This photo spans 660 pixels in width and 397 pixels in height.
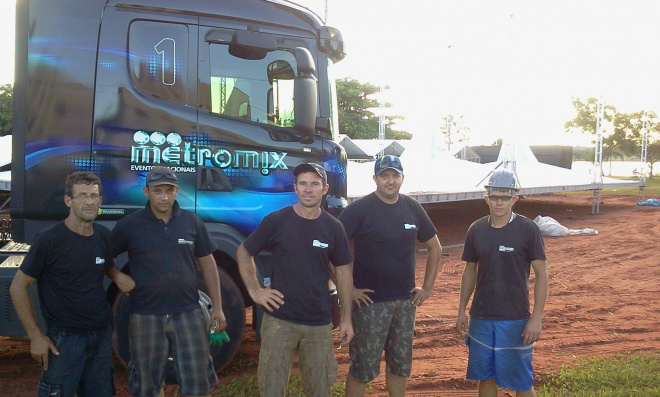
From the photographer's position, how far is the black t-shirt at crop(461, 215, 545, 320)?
10.7 feet

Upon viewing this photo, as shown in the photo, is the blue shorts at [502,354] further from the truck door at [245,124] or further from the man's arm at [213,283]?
the truck door at [245,124]

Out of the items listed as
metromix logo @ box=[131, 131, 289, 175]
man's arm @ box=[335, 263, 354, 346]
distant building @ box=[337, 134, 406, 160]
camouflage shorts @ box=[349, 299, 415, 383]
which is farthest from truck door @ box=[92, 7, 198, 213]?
distant building @ box=[337, 134, 406, 160]

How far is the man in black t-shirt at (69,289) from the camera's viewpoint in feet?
9.43

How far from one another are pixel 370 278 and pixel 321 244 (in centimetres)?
56

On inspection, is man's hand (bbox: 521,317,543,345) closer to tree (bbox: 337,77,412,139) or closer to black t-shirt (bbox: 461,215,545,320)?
black t-shirt (bbox: 461,215,545,320)

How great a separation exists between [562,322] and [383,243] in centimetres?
388

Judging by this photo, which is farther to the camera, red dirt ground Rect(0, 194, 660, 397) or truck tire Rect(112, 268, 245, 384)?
red dirt ground Rect(0, 194, 660, 397)

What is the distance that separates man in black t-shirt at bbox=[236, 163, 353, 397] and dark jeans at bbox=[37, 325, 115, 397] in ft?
2.93

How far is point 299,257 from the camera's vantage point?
3027mm

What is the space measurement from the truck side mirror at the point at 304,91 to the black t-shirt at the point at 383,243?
3.33 feet

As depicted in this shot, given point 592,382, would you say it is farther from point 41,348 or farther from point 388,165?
point 41,348

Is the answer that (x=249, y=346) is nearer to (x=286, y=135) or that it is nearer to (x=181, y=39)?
(x=286, y=135)

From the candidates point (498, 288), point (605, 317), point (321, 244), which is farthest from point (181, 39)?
point (605, 317)

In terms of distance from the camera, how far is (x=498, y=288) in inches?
130
